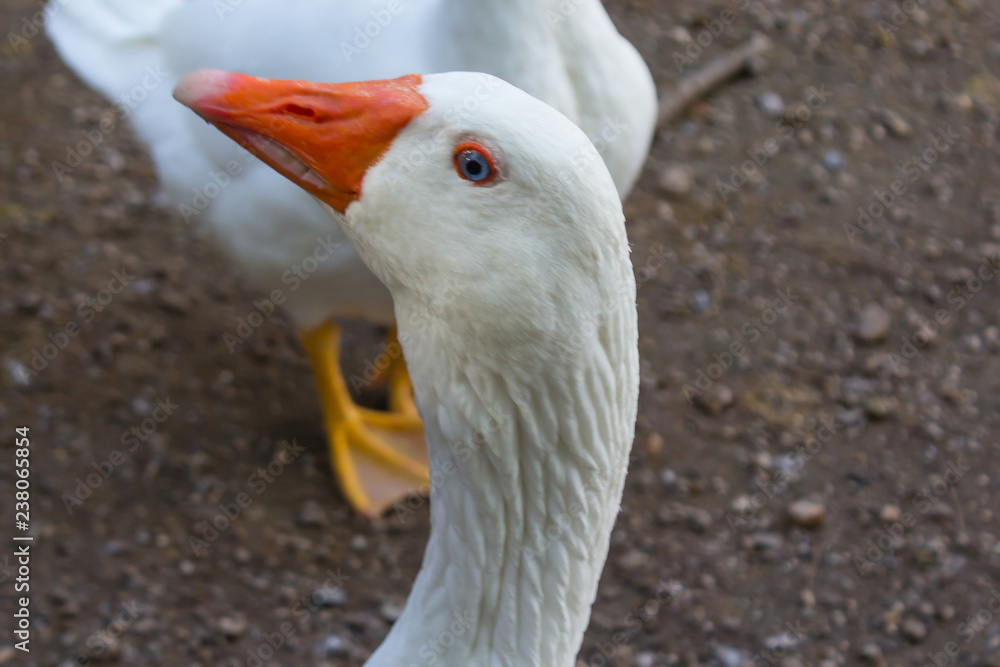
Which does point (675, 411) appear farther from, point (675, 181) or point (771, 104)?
point (771, 104)

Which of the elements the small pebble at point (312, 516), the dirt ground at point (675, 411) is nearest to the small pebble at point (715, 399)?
the dirt ground at point (675, 411)

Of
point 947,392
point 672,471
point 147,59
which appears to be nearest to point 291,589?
point 672,471

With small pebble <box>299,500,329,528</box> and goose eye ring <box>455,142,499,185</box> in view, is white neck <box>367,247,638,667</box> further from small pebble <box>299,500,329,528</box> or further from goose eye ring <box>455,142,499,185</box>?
small pebble <box>299,500,329,528</box>

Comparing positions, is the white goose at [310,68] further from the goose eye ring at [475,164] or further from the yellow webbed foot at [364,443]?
the goose eye ring at [475,164]

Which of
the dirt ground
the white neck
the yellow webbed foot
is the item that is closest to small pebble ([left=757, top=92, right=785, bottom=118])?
the dirt ground

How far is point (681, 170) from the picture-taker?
441 centimetres

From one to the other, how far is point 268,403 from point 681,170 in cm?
208

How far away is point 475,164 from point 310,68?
54.4 inches

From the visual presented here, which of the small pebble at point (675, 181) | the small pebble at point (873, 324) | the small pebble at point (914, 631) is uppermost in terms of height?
the small pebble at point (675, 181)

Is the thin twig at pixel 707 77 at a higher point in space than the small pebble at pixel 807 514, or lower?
higher

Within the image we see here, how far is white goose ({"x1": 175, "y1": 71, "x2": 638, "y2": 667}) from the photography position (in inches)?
51.5

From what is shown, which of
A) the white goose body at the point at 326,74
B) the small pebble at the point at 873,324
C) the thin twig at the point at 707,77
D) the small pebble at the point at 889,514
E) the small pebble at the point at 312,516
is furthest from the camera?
the thin twig at the point at 707,77

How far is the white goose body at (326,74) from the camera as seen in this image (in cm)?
248

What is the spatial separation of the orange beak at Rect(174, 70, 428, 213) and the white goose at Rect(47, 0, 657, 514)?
0.99 meters
